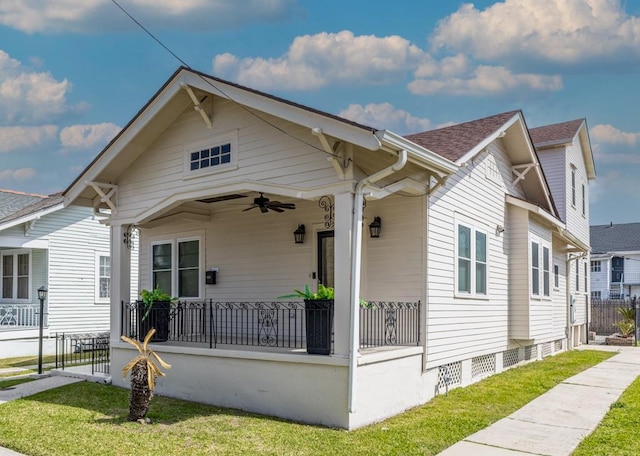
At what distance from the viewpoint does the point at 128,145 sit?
961cm

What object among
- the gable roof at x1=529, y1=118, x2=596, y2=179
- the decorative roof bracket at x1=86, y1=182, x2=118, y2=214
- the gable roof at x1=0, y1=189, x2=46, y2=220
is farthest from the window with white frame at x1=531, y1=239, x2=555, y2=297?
the gable roof at x1=0, y1=189, x2=46, y2=220

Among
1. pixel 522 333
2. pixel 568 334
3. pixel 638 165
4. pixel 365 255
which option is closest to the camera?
pixel 365 255

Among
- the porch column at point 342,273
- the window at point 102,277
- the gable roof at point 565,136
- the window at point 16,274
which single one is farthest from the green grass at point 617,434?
the window at point 16,274

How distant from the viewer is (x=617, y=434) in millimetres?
6645

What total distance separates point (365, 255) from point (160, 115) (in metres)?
4.11

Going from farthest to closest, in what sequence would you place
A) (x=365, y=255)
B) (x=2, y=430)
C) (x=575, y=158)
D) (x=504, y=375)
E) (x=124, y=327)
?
(x=575, y=158), (x=504, y=375), (x=124, y=327), (x=365, y=255), (x=2, y=430)

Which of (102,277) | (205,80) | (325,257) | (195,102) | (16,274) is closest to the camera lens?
(205,80)

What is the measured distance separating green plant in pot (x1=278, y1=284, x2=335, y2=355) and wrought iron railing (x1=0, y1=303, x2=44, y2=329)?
12.2 metres

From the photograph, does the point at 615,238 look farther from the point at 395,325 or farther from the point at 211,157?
the point at 211,157

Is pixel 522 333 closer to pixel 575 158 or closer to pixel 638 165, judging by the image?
pixel 575 158

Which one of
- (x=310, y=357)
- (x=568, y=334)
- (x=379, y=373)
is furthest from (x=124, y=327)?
(x=568, y=334)

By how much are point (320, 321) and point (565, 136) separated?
559 inches

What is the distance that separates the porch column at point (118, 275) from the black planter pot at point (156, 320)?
17.8 inches

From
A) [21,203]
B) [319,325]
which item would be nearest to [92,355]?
[319,325]
